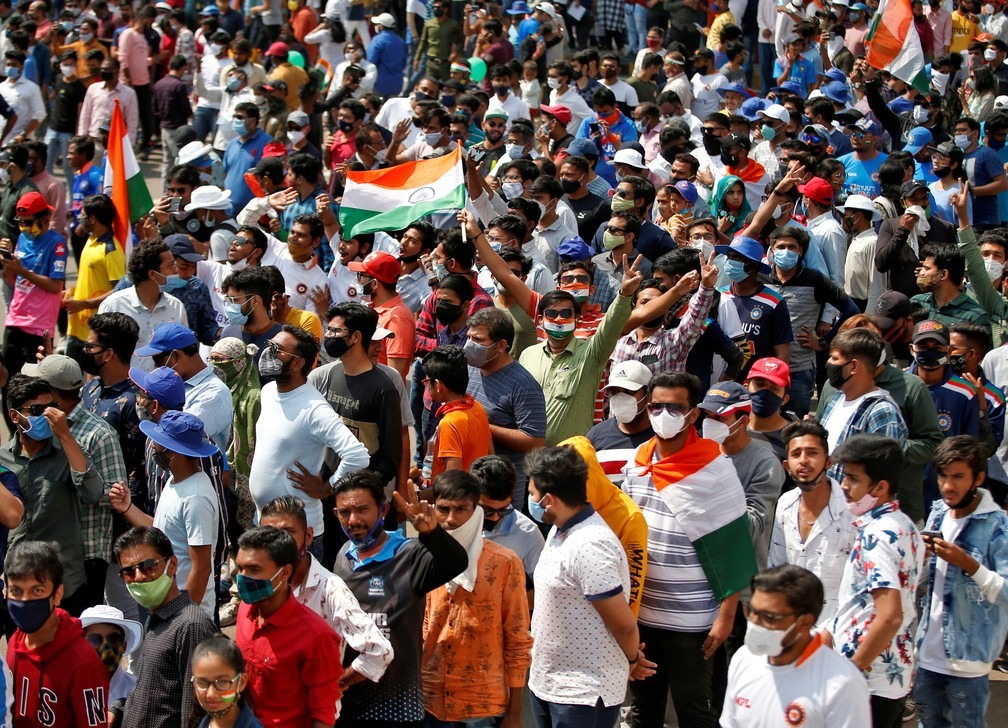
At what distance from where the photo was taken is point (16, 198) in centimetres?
1099

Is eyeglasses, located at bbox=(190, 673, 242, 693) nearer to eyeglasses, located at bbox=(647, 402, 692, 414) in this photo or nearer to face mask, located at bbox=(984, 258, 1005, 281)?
eyeglasses, located at bbox=(647, 402, 692, 414)

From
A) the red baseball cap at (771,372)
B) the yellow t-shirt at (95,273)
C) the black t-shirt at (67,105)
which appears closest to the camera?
the red baseball cap at (771,372)

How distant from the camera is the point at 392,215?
9117 millimetres

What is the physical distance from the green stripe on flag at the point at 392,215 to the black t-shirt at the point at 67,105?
809 cm

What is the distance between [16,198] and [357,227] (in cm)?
346

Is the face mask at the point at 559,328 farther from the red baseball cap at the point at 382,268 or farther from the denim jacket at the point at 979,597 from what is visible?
the denim jacket at the point at 979,597

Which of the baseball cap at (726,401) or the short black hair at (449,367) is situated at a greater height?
the baseball cap at (726,401)

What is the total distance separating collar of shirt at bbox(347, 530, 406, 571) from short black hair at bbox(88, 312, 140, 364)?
7.45 feet

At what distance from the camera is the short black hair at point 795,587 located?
4.39 m

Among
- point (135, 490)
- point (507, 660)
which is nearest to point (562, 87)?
point (135, 490)

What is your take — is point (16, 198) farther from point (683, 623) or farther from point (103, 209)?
point (683, 623)

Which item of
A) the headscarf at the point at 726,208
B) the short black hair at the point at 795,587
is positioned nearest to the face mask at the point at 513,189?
the headscarf at the point at 726,208

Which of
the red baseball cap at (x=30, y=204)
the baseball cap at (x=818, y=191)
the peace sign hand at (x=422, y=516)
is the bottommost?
the red baseball cap at (x=30, y=204)

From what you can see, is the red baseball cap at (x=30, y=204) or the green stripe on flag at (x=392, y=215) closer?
the green stripe on flag at (x=392, y=215)
